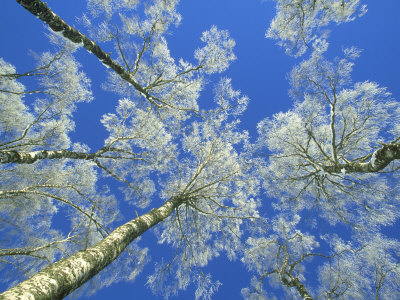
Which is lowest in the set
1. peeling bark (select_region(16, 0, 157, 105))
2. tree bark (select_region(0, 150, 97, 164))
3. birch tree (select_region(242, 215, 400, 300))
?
birch tree (select_region(242, 215, 400, 300))

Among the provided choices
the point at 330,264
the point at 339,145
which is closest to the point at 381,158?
the point at 339,145

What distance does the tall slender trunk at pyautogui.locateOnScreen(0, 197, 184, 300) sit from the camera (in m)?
1.64

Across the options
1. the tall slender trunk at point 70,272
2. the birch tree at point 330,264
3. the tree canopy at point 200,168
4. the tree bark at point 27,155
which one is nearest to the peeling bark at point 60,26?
the tree canopy at point 200,168

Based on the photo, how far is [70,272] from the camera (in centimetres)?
204

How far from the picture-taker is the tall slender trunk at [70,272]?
164cm

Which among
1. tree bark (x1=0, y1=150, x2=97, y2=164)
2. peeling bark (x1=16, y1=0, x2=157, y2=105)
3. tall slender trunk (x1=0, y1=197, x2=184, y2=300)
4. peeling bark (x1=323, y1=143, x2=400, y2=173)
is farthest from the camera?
tree bark (x1=0, y1=150, x2=97, y2=164)

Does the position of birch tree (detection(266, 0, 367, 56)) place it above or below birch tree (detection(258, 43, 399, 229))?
above

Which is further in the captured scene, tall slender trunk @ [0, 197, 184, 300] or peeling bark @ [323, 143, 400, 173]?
peeling bark @ [323, 143, 400, 173]

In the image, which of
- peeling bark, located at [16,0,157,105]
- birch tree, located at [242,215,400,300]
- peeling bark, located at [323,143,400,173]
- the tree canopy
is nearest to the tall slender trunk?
the tree canopy

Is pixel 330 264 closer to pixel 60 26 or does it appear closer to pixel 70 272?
pixel 70 272

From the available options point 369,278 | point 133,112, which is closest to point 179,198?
point 133,112

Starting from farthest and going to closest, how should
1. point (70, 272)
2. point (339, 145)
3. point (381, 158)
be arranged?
point (339, 145), point (381, 158), point (70, 272)

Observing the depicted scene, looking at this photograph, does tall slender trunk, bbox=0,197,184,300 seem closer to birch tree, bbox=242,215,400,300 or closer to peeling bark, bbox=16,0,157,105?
peeling bark, bbox=16,0,157,105

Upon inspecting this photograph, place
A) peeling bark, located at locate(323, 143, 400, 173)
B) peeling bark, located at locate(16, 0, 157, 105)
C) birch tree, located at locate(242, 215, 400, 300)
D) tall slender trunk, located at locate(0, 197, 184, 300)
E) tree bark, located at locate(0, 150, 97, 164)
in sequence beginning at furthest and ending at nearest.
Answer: birch tree, located at locate(242, 215, 400, 300), tree bark, located at locate(0, 150, 97, 164), peeling bark, located at locate(16, 0, 157, 105), peeling bark, located at locate(323, 143, 400, 173), tall slender trunk, located at locate(0, 197, 184, 300)
